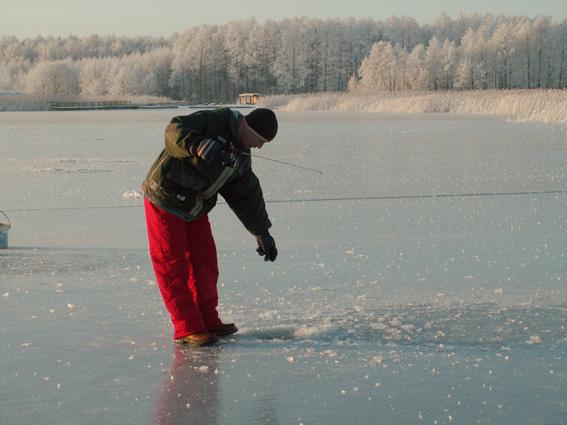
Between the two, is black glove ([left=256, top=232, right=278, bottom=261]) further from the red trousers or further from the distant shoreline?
the distant shoreline

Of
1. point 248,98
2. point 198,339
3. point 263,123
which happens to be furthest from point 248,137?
point 248,98

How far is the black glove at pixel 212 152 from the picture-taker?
3352 mm

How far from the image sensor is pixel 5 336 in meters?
3.64

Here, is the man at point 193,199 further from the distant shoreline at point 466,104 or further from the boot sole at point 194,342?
the distant shoreline at point 466,104

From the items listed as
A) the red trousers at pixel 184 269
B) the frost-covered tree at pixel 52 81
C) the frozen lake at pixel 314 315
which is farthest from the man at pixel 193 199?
the frost-covered tree at pixel 52 81

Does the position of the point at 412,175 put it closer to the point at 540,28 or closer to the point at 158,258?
the point at 158,258

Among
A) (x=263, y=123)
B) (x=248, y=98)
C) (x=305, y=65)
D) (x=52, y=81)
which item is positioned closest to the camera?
(x=263, y=123)

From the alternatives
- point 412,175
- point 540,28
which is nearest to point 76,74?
point 540,28

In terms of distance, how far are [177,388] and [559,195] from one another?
6.08 metres

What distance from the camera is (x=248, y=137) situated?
3609 millimetres

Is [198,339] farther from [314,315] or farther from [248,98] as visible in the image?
[248,98]

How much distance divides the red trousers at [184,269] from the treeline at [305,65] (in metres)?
88.4

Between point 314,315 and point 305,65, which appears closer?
point 314,315

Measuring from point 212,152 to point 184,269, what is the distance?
A: 60 centimetres
